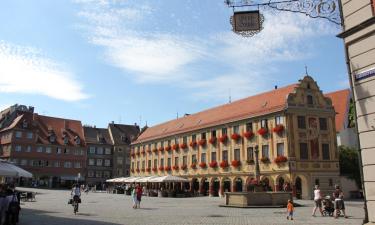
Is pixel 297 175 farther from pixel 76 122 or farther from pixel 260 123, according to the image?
pixel 76 122

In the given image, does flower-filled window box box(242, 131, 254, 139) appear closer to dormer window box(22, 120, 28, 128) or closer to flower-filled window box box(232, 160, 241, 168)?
flower-filled window box box(232, 160, 241, 168)

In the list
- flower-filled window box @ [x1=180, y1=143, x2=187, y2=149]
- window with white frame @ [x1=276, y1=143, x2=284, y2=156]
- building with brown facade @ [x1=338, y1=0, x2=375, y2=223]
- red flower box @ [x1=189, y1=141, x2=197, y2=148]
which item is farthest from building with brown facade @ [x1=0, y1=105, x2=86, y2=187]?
building with brown facade @ [x1=338, y1=0, x2=375, y2=223]

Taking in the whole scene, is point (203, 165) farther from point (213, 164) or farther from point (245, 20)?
point (245, 20)

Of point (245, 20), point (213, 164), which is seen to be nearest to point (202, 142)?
point (213, 164)

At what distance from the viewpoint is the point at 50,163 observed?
3211 inches

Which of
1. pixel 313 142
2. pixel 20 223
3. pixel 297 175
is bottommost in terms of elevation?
pixel 20 223

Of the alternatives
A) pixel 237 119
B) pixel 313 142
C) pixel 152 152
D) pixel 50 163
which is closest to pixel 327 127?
pixel 313 142

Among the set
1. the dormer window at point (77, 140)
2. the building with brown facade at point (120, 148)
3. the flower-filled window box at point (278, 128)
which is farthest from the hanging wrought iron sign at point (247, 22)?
the building with brown facade at point (120, 148)

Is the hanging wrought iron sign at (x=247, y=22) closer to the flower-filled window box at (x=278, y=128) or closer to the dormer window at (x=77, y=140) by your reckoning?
the flower-filled window box at (x=278, y=128)

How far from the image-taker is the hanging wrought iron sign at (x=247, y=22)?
13247 millimetres

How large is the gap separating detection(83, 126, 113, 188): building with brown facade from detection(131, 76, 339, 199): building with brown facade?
1308 inches

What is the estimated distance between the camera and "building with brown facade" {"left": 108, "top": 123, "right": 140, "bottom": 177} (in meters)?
91.9

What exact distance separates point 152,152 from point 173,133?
329 inches

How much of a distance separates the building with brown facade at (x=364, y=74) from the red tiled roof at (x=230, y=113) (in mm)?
32585
